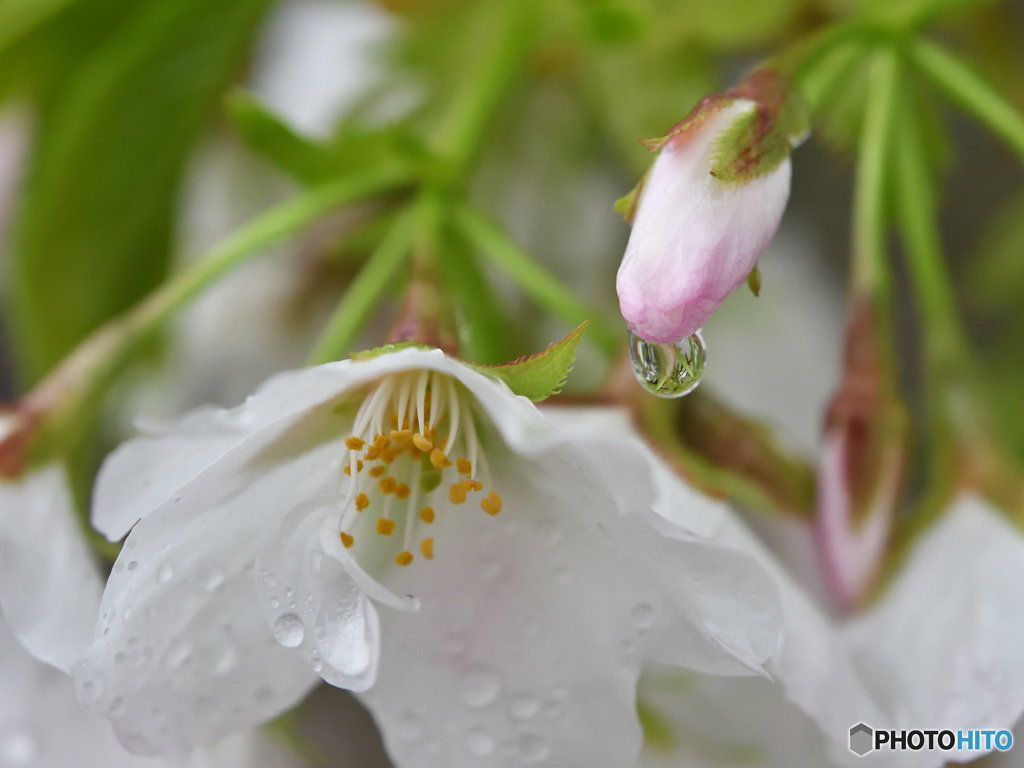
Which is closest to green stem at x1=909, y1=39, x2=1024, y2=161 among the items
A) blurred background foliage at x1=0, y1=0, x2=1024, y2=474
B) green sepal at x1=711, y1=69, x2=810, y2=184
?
blurred background foliage at x1=0, y1=0, x2=1024, y2=474

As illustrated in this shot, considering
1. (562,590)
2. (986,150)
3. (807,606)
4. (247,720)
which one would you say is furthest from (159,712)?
(986,150)

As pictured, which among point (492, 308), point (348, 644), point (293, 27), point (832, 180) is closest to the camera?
point (348, 644)

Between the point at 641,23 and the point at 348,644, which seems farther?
the point at 641,23

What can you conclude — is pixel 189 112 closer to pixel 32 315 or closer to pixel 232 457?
pixel 32 315

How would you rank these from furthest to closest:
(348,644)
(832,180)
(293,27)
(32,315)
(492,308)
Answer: (293,27), (832,180), (32,315), (492,308), (348,644)

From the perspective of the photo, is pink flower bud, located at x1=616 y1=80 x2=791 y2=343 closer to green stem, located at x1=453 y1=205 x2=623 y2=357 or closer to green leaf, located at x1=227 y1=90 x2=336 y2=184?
green stem, located at x1=453 y1=205 x2=623 y2=357

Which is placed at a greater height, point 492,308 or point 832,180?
point 492,308

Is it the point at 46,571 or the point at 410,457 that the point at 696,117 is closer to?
the point at 410,457
